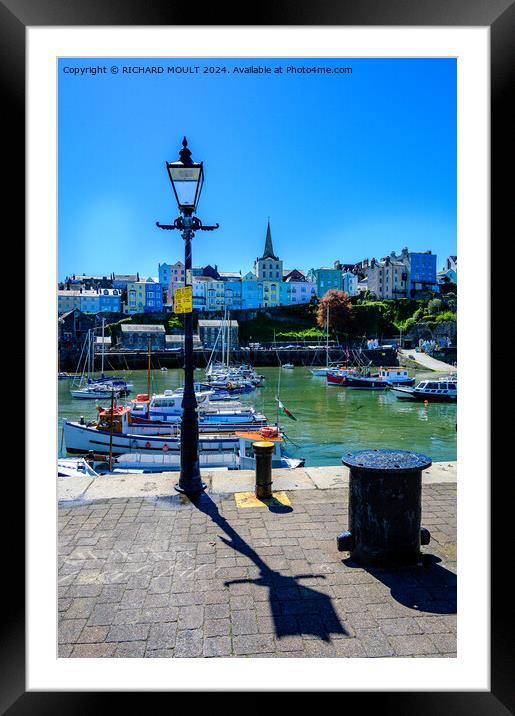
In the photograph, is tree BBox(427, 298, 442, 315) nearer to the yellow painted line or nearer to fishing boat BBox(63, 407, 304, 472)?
fishing boat BBox(63, 407, 304, 472)

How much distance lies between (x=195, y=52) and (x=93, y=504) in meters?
4.19

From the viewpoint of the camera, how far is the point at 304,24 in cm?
203

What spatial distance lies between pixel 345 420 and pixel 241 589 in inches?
920

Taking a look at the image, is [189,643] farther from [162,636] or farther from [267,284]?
[267,284]

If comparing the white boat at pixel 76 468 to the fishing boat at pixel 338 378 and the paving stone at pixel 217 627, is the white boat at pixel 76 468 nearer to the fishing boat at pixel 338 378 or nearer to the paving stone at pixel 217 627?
the paving stone at pixel 217 627

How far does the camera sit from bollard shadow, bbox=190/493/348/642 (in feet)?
8.68

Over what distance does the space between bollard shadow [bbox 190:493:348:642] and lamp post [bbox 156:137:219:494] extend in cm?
163

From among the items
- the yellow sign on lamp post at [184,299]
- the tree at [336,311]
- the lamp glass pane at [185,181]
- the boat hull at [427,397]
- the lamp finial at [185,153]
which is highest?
the tree at [336,311]

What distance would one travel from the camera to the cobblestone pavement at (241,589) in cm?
257

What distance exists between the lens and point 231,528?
13.4 feet

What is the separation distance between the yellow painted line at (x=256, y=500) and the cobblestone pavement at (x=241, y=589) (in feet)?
0.57

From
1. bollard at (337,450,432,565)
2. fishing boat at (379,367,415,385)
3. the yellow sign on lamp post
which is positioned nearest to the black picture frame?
bollard at (337,450,432,565)

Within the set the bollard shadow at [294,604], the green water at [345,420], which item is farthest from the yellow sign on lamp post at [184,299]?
the green water at [345,420]
